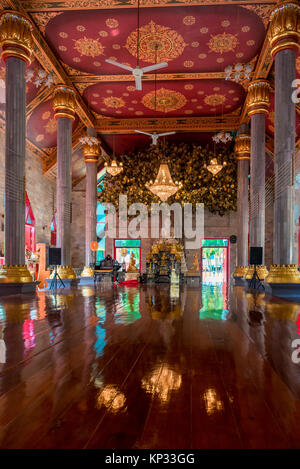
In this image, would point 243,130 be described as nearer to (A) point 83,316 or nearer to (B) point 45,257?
(B) point 45,257

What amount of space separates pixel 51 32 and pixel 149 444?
9883 mm

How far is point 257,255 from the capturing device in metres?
8.84

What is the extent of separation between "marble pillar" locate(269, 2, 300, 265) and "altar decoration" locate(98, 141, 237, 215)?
718 centimetres

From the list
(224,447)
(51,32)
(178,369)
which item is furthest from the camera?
(51,32)

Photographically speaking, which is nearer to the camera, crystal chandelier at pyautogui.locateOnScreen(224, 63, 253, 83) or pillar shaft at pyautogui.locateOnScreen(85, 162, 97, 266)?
crystal chandelier at pyautogui.locateOnScreen(224, 63, 253, 83)

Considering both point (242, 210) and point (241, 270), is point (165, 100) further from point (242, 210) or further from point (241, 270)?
point (241, 270)

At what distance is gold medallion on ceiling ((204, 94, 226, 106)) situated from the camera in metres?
11.8

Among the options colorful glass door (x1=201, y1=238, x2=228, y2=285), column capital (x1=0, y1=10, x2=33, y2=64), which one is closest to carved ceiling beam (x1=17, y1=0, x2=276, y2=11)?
column capital (x1=0, y1=10, x2=33, y2=64)

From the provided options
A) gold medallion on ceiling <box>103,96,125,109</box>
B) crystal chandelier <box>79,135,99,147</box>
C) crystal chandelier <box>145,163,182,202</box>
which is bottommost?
crystal chandelier <box>145,163,182,202</box>

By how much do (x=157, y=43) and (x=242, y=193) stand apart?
21.9 feet

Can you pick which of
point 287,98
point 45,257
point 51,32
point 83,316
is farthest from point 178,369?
point 45,257

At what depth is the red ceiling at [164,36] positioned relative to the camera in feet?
25.9

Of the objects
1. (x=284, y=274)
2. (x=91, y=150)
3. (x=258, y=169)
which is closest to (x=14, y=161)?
(x=284, y=274)

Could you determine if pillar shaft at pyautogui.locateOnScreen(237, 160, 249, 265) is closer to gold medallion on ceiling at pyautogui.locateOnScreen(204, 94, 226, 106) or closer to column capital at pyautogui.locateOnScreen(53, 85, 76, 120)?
A: gold medallion on ceiling at pyautogui.locateOnScreen(204, 94, 226, 106)
